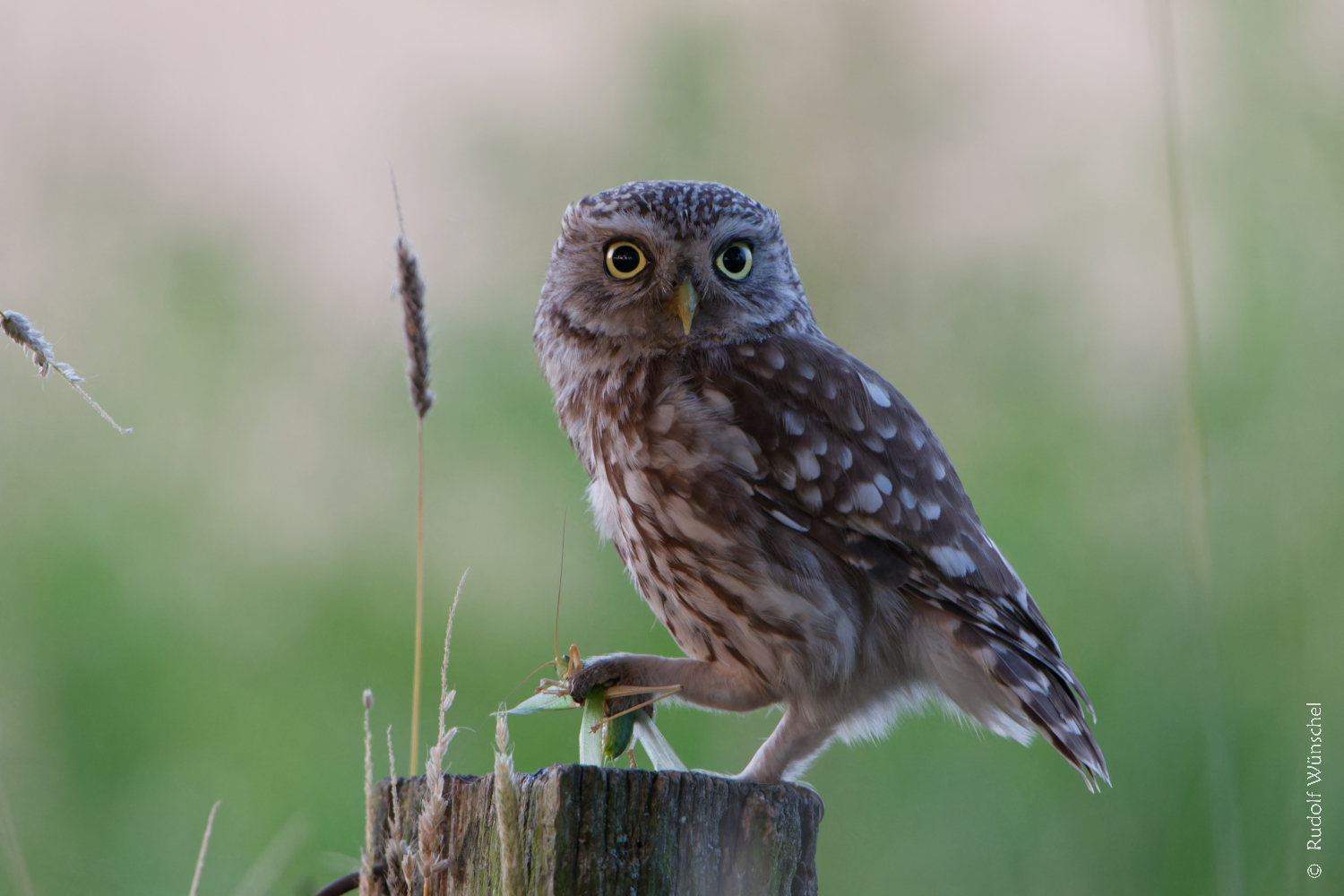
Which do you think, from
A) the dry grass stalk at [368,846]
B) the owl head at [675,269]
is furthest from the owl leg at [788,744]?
the dry grass stalk at [368,846]

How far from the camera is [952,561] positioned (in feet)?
6.38

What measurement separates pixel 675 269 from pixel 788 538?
655mm

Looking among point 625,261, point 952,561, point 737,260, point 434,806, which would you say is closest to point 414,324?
point 434,806

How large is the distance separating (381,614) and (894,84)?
4213 mm

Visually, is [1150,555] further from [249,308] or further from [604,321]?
[249,308]

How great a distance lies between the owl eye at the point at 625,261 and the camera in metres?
2.21

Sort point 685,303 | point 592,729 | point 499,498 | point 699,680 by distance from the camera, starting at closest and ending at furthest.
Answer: point 592,729
point 699,680
point 685,303
point 499,498

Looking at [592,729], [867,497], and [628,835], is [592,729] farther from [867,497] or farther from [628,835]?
[867,497]

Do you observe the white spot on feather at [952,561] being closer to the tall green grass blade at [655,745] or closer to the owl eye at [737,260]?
the tall green grass blade at [655,745]

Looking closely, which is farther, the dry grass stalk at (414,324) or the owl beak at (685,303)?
the owl beak at (685,303)

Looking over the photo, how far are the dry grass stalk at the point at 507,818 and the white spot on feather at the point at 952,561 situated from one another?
108 centimetres

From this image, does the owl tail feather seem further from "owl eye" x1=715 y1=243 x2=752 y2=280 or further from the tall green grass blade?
"owl eye" x1=715 y1=243 x2=752 y2=280

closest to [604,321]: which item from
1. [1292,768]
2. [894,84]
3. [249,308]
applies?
[1292,768]

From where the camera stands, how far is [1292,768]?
3.86 metres
